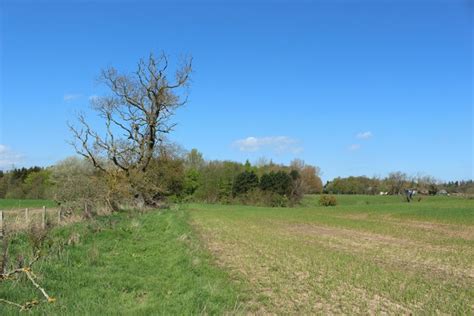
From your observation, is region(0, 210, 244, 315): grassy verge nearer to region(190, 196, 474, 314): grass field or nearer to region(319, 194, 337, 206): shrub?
region(190, 196, 474, 314): grass field

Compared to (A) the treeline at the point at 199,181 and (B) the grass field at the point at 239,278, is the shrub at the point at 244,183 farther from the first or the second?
(B) the grass field at the point at 239,278

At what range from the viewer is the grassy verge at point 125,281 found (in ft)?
24.9

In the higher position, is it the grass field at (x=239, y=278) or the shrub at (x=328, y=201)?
the shrub at (x=328, y=201)

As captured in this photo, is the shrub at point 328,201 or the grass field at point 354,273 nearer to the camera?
the grass field at point 354,273

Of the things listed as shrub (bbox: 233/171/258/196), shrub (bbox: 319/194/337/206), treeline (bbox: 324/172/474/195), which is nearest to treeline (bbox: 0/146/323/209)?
shrub (bbox: 233/171/258/196)

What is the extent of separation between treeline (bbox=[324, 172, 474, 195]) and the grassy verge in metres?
96.1

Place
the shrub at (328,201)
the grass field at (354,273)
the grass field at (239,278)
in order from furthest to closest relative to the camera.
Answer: the shrub at (328,201) → the grass field at (354,273) → the grass field at (239,278)

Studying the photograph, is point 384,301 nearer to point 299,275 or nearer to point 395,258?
point 299,275

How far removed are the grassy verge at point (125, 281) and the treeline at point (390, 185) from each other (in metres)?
96.1

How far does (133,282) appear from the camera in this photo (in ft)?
31.8

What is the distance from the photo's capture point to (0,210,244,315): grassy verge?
759 cm

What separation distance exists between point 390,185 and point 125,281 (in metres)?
116

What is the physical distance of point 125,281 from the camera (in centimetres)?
971

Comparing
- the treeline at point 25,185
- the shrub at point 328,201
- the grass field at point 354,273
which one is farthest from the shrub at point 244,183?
the grass field at point 354,273
